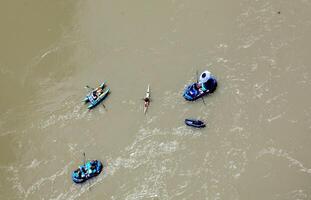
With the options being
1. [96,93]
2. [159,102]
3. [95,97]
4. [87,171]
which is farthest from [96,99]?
[87,171]

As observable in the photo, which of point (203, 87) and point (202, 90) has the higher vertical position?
point (203, 87)

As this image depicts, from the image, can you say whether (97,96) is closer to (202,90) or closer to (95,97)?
(95,97)

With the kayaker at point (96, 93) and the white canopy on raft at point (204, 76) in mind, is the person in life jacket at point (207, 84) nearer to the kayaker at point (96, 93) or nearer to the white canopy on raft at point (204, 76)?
the white canopy on raft at point (204, 76)

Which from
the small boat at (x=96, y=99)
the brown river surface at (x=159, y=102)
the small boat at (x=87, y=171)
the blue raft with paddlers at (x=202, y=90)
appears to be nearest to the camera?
the brown river surface at (x=159, y=102)

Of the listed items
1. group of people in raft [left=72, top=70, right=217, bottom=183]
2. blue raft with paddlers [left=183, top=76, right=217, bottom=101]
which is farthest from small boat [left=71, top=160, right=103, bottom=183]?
blue raft with paddlers [left=183, top=76, right=217, bottom=101]

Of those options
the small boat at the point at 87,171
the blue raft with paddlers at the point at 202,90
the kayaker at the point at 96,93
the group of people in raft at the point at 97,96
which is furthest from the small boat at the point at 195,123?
A: the kayaker at the point at 96,93

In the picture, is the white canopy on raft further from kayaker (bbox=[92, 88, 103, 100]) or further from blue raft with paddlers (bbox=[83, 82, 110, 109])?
kayaker (bbox=[92, 88, 103, 100])

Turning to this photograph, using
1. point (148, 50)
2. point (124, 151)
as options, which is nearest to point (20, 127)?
point (124, 151)

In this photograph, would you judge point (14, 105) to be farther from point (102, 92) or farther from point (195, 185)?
point (195, 185)
